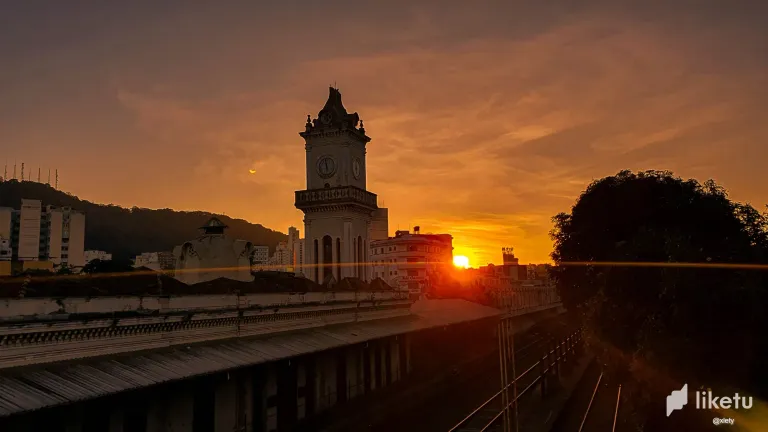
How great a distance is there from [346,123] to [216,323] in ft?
106

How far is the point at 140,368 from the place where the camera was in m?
16.9

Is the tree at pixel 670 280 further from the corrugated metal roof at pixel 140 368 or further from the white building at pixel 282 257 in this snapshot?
the white building at pixel 282 257

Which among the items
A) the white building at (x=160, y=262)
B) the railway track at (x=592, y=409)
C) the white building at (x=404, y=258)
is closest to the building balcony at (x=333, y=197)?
the white building at (x=160, y=262)

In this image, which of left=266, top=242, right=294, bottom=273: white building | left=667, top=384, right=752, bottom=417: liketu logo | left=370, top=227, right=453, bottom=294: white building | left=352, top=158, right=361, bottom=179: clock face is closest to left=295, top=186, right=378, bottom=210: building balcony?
left=352, top=158, right=361, bottom=179: clock face

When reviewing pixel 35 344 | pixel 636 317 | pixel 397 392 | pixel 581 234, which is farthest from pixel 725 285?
pixel 397 392

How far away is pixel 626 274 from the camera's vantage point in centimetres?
2117

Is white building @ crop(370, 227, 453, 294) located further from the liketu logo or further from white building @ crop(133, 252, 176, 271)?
the liketu logo

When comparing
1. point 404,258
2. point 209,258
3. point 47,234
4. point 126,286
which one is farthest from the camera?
point 47,234

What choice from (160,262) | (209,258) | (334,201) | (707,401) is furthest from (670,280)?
(160,262)

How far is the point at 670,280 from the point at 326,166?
121ft

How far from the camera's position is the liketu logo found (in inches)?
677

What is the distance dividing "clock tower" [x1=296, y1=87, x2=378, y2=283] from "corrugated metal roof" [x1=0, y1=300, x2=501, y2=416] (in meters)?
20.0

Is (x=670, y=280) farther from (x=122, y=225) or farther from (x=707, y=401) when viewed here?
(x=122, y=225)

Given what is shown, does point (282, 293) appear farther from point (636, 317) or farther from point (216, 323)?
point (636, 317)
